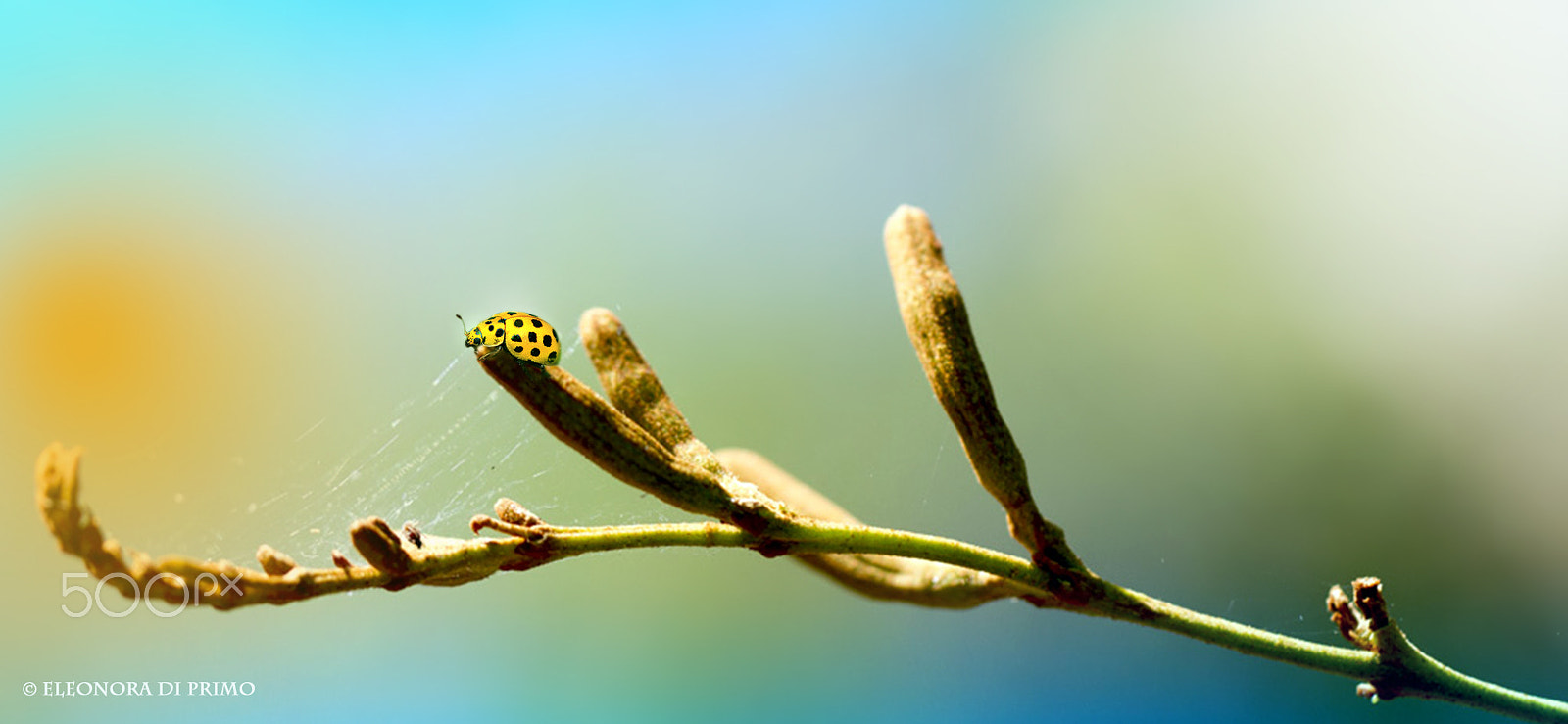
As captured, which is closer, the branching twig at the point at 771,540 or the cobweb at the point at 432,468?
the branching twig at the point at 771,540

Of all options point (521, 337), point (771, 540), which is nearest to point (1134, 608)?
point (771, 540)

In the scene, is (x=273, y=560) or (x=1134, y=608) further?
(x=1134, y=608)

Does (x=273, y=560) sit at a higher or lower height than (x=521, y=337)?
lower

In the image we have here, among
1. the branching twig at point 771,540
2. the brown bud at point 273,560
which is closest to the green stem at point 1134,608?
the branching twig at point 771,540

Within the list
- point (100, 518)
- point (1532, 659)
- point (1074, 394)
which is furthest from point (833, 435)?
point (100, 518)

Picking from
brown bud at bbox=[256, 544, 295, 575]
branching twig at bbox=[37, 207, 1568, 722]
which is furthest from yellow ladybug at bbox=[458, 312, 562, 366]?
brown bud at bbox=[256, 544, 295, 575]

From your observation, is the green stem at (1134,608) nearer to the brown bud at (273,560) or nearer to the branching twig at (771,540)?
the branching twig at (771,540)

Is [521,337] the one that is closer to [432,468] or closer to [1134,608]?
[432,468]

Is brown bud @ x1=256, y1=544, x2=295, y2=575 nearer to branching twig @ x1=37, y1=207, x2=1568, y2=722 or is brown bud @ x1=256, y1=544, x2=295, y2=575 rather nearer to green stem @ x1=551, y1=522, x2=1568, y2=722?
branching twig @ x1=37, y1=207, x2=1568, y2=722
